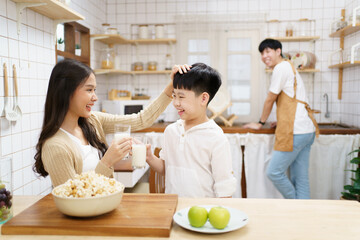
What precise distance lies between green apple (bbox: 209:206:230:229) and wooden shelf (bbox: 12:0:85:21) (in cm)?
180

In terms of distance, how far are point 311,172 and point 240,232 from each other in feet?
8.73

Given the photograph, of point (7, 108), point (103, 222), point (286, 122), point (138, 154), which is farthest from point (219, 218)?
point (286, 122)

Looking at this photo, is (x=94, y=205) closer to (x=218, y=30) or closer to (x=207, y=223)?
(x=207, y=223)

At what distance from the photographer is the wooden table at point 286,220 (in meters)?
1.08

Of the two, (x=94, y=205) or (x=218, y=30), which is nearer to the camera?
(x=94, y=205)

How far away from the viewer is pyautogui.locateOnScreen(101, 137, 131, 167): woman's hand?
57.2 inches

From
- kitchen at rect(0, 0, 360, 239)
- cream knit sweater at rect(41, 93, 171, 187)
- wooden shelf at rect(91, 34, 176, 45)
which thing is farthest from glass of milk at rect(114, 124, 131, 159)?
wooden shelf at rect(91, 34, 176, 45)

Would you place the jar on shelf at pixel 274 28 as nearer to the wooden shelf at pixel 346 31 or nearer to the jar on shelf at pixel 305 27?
the jar on shelf at pixel 305 27

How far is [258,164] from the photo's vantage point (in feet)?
11.4

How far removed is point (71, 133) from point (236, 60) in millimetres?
2933

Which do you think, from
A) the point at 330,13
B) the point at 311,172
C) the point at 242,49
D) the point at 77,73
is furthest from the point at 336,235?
the point at 330,13

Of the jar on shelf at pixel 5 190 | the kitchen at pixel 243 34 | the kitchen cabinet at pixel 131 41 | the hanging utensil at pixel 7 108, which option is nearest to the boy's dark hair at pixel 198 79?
the jar on shelf at pixel 5 190

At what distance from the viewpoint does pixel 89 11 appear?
380 cm

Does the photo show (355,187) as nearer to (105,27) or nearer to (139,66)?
(139,66)
